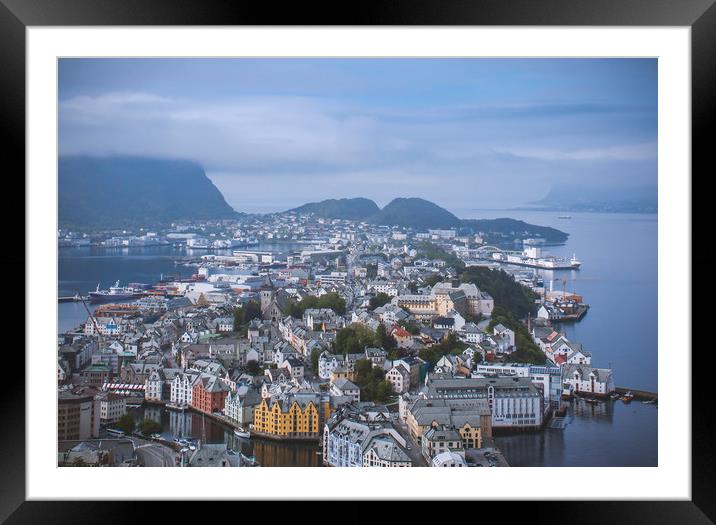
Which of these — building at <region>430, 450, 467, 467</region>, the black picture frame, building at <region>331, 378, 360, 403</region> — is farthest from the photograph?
the black picture frame

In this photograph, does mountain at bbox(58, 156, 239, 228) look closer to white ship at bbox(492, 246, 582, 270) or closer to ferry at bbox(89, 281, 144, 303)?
ferry at bbox(89, 281, 144, 303)

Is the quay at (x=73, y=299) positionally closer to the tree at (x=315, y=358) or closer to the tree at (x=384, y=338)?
the tree at (x=315, y=358)

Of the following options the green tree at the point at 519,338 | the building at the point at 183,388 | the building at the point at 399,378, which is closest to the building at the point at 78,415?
the building at the point at 183,388
